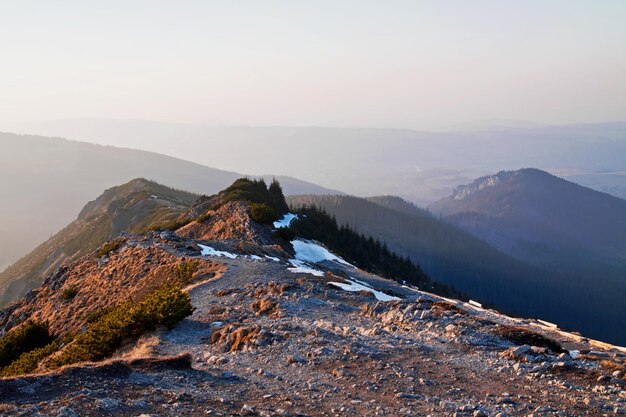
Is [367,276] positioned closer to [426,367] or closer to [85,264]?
[85,264]

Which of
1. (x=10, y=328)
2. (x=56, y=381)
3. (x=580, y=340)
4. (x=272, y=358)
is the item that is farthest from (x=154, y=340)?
(x=10, y=328)

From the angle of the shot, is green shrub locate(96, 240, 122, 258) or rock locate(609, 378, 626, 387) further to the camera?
green shrub locate(96, 240, 122, 258)

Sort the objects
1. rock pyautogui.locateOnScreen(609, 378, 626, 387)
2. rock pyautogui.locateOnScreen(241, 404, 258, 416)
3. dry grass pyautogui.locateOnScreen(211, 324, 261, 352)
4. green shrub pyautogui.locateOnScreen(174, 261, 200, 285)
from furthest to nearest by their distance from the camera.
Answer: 1. green shrub pyautogui.locateOnScreen(174, 261, 200, 285)
2. dry grass pyautogui.locateOnScreen(211, 324, 261, 352)
3. rock pyautogui.locateOnScreen(609, 378, 626, 387)
4. rock pyautogui.locateOnScreen(241, 404, 258, 416)

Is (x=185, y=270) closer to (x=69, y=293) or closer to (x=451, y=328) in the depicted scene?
(x=69, y=293)

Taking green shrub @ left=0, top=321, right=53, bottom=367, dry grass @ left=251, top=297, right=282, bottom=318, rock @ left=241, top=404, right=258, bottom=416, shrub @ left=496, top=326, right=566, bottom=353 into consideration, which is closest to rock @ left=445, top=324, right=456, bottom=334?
shrub @ left=496, top=326, right=566, bottom=353

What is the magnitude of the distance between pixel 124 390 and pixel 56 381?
139 cm

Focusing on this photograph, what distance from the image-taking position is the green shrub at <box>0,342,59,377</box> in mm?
19000

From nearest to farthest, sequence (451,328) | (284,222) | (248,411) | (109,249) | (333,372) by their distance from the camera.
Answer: (248,411), (333,372), (451,328), (109,249), (284,222)

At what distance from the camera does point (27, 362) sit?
1975cm

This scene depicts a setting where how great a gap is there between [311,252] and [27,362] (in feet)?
91.6

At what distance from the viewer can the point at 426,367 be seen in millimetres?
13641

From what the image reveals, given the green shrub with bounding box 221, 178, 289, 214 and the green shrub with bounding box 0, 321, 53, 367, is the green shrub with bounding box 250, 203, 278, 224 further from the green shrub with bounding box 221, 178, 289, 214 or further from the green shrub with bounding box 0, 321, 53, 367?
the green shrub with bounding box 0, 321, 53, 367

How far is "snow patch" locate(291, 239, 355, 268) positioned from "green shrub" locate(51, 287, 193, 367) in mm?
24792

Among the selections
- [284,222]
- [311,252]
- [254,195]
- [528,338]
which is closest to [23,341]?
[528,338]
